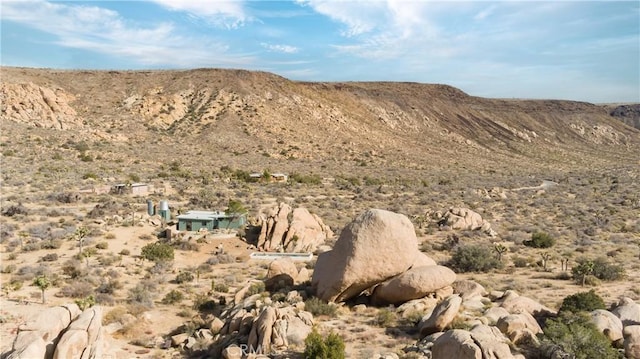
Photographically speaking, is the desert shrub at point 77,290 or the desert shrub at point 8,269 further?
the desert shrub at point 8,269

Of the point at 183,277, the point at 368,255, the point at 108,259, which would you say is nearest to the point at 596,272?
the point at 368,255

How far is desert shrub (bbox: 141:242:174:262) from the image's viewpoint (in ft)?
86.7

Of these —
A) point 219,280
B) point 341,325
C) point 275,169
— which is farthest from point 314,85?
point 341,325

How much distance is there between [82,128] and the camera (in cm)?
7569

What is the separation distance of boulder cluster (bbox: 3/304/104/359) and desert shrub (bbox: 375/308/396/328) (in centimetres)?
862

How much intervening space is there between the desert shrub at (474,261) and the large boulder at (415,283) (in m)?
7.13

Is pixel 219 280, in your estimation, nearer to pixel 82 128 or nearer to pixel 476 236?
pixel 476 236

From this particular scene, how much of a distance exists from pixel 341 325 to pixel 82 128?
7269 cm

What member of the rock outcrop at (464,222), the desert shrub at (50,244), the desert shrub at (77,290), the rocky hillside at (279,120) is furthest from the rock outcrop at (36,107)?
the rock outcrop at (464,222)

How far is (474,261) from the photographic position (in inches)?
946

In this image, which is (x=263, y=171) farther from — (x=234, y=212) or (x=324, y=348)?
(x=324, y=348)

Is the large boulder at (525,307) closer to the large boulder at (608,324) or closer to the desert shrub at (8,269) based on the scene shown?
the large boulder at (608,324)

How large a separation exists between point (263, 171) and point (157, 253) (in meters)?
36.0

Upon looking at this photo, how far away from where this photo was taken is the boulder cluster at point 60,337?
11031mm
